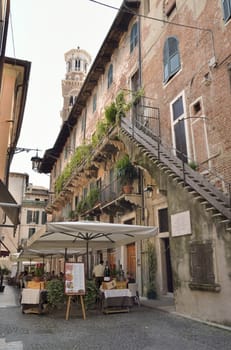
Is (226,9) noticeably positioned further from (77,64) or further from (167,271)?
(77,64)

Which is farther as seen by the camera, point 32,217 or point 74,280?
point 32,217

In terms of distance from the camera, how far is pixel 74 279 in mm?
8484

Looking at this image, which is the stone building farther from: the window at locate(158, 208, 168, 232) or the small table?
the small table

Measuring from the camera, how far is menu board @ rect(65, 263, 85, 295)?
838 centimetres

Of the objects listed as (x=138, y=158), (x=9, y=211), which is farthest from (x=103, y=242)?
(x=9, y=211)

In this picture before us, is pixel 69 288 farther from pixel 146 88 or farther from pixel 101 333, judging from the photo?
pixel 146 88

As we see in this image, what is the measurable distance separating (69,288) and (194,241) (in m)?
3.52

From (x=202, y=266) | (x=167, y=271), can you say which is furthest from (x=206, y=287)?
(x=167, y=271)

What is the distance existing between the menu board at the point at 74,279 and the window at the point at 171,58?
30.2ft

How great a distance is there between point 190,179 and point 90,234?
358 centimetres

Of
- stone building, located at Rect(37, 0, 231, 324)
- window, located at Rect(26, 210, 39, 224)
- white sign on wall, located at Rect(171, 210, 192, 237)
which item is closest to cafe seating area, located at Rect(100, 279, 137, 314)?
stone building, located at Rect(37, 0, 231, 324)

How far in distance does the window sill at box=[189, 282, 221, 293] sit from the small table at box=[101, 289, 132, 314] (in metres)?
2.05

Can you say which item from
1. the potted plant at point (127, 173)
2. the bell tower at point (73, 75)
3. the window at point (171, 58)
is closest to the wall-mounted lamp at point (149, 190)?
the potted plant at point (127, 173)

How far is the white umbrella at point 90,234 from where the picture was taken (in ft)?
27.7
